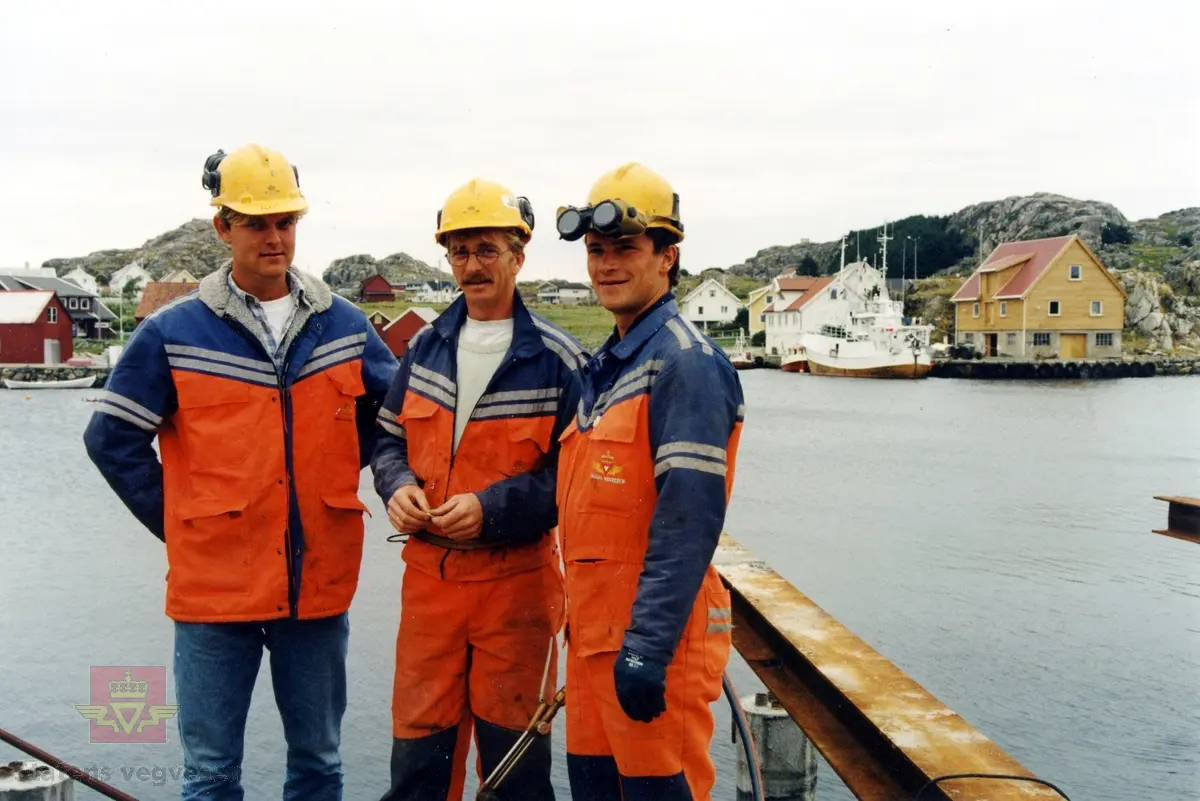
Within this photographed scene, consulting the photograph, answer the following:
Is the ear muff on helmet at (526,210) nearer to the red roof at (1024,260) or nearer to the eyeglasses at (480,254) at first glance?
the eyeglasses at (480,254)

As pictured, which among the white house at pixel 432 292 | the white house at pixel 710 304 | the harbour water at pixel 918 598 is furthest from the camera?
the white house at pixel 432 292

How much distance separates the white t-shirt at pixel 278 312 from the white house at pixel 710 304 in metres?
89.1

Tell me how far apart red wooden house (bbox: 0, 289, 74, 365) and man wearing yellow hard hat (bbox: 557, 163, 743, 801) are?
228 feet

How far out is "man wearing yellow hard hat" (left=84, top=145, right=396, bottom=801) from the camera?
3080 mm

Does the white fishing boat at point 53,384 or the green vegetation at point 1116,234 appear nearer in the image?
the white fishing boat at point 53,384

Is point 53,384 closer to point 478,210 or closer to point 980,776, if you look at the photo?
point 478,210

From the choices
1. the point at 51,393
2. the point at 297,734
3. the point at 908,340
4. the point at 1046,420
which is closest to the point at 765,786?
the point at 297,734

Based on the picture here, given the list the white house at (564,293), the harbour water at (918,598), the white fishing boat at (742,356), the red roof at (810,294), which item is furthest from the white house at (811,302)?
the harbour water at (918,598)

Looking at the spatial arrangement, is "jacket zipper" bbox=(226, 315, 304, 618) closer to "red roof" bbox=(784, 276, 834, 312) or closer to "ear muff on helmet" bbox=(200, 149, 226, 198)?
"ear muff on helmet" bbox=(200, 149, 226, 198)

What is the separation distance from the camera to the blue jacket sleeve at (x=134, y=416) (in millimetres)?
3072

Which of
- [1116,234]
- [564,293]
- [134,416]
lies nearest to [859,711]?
[134,416]

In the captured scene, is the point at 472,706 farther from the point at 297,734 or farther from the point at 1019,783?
the point at 1019,783

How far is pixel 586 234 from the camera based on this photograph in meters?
2.87

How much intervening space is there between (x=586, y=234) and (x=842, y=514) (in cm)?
1558
